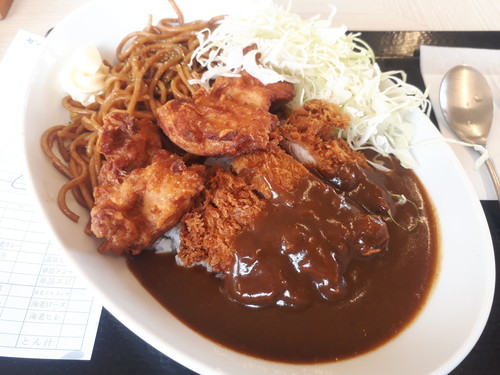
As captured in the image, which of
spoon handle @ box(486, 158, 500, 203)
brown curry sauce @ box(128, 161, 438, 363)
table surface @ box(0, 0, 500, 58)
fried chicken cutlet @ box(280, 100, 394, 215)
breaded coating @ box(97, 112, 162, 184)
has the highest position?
table surface @ box(0, 0, 500, 58)

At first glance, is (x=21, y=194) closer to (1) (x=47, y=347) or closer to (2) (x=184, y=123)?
(1) (x=47, y=347)

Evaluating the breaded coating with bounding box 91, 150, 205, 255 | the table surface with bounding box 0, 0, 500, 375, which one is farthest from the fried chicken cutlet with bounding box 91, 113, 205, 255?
the table surface with bounding box 0, 0, 500, 375

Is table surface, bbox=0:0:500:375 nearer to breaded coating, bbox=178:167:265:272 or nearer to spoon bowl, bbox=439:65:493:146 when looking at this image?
spoon bowl, bbox=439:65:493:146

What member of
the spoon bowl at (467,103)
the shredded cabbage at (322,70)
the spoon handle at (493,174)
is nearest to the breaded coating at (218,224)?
the shredded cabbage at (322,70)

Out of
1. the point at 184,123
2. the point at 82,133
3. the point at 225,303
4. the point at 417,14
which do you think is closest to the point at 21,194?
the point at 82,133

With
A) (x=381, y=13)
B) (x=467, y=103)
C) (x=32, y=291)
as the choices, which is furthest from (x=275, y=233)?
(x=381, y=13)

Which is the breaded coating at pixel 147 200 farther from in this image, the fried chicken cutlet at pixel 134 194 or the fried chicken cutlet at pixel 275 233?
the fried chicken cutlet at pixel 275 233
